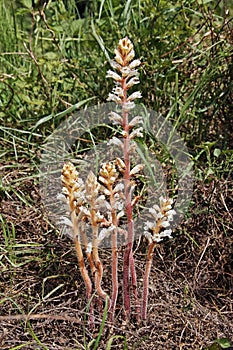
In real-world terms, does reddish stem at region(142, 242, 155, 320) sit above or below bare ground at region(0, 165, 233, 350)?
above

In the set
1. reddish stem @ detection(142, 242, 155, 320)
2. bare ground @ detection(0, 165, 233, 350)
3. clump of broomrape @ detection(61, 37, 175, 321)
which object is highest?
clump of broomrape @ detection(61, 37, 175, 321)

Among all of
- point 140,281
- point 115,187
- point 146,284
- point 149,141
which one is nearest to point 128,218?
point 115,187

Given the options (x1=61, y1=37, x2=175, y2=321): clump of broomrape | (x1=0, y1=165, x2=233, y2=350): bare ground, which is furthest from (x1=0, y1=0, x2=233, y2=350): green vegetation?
(x1=61, y1=37, x2=175, y2=321): clump of broomrape

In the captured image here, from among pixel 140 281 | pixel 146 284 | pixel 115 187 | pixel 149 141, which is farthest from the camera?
pixel 149 141

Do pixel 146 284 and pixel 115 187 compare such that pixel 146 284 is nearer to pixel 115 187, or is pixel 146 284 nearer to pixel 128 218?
pixel 128 218

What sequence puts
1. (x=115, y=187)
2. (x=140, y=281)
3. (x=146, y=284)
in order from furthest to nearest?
(x=140, y=281) → (x=146, y=284) → (x=115, y=187)

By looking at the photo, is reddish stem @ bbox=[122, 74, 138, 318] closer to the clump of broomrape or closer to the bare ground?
the clump of broomrape

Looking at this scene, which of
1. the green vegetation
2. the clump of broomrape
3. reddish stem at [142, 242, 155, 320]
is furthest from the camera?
the green vegetation

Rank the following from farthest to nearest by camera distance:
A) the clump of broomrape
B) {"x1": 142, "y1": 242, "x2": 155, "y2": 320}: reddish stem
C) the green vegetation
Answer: the green vegetation
{"x1": 142, "y1": 242, "x2": 155, "y2": 320}: reddish stem
the clump of broomrape

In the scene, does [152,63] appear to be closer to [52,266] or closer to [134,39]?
[134,39]
